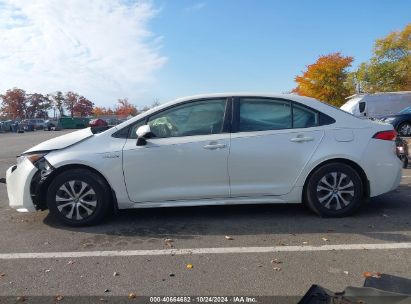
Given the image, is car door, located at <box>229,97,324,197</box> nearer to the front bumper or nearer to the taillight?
the taillight

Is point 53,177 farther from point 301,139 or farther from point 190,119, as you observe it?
point 301,139

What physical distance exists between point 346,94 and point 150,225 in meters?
42.7

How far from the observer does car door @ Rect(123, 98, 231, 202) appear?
16.0 ft

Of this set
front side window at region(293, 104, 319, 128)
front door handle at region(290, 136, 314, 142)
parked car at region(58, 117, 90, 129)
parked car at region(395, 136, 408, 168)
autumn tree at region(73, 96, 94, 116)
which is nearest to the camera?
front door handle at region(290, 136, 314, 142)

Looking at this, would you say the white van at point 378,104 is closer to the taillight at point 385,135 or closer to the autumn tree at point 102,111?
the taillight at point 385,135

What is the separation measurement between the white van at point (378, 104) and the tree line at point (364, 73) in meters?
23.2

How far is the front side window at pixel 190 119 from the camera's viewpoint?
5023 mm

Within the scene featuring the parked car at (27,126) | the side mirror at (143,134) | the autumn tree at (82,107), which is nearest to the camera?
the side mirror at (143,134)

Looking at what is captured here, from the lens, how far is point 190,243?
14.3 ft

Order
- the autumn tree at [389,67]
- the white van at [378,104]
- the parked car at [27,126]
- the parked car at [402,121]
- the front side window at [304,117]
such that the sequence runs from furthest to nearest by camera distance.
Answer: the parked car at [27,126] < the autumn tree at [389,67] < the white van at [378,104] < the parked car at [402,121] < the front side window at [304,117]

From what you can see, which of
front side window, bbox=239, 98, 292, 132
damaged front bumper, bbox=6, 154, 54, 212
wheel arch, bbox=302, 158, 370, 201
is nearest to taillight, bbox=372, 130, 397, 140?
wheel arch, bbox=302, 158, 370, 201

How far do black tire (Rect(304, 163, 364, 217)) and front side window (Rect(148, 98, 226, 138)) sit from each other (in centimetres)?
136

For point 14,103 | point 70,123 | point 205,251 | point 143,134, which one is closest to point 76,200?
→ point 143,134

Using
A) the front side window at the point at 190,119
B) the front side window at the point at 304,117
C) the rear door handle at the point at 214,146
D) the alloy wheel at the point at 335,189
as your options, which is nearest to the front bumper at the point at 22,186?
the front side window at the point at 190,119
